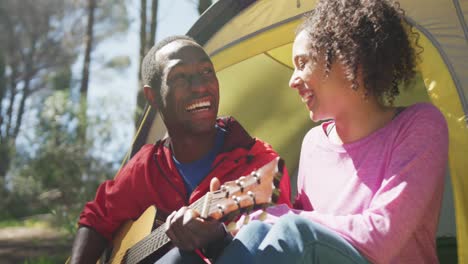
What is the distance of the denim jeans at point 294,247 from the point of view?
4.39 feet

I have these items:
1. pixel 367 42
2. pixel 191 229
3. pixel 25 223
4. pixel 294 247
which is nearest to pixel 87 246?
pixel 191 229

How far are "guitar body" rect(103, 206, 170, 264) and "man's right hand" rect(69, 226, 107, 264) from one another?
0.04 meters

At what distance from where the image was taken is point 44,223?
6.70 metres

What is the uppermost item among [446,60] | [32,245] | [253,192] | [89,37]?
[446,60]

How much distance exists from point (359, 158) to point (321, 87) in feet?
0.70

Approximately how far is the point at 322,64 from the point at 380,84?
16 cm

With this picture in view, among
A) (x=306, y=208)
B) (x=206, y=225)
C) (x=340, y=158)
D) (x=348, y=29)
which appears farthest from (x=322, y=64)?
(x=206, y=225)

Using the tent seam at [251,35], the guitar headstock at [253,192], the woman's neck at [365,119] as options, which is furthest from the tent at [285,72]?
the guitar headstock at [253,192]

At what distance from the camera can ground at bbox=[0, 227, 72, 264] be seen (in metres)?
5.29

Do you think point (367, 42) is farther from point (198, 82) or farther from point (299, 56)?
point (198, 82)

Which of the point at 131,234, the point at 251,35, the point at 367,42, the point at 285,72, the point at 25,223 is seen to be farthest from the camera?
the point at 25,223

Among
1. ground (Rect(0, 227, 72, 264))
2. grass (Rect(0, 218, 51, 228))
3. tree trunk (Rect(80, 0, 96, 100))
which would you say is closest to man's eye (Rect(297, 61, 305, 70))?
ground (Rect(0, 227, 72, 264))

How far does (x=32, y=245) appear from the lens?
590 centimetres

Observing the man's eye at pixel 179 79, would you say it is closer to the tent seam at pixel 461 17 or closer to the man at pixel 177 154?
the man at pixel 177 154
